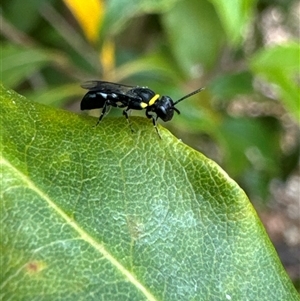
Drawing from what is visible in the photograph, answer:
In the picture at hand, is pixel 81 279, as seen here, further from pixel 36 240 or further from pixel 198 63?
pixel 198 63

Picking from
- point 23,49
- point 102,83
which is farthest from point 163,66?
point 102,83

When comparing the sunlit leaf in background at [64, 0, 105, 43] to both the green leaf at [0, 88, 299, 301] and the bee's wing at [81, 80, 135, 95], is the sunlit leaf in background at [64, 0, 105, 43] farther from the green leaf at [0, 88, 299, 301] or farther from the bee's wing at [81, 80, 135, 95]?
the green leaf at [0, 88, 299, 301]

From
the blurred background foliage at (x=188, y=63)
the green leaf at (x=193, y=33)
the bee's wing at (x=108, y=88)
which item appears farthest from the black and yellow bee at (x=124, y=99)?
the green leaf at (x=193, y=33)

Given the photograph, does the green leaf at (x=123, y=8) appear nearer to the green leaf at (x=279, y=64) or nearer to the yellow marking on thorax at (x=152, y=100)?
the green leaf at (x=279, y=64)

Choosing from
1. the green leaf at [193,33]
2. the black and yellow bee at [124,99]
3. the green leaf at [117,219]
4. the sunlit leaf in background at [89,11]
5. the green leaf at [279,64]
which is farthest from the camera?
the green leaf at [193,33]

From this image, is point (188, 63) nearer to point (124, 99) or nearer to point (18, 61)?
point (18, 61)

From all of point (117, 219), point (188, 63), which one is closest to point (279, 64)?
point (188, 63)
